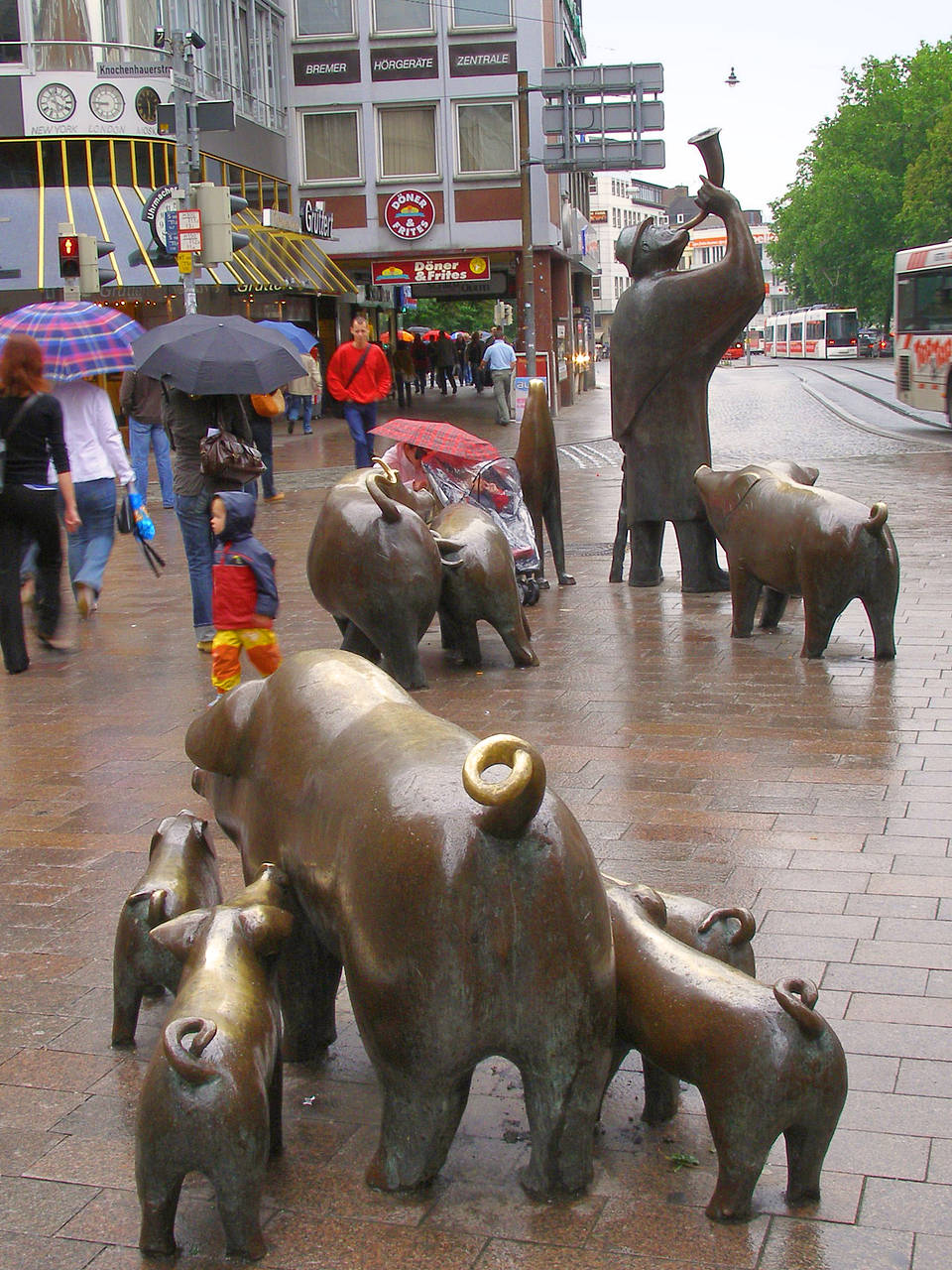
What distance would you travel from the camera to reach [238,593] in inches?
275

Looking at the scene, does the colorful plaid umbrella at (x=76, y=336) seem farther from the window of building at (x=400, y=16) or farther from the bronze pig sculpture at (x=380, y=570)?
the window of building at (x=400, y=16)

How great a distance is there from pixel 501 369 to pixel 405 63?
1106 cm

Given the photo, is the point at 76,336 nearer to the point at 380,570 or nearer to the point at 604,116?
the point at 380,570

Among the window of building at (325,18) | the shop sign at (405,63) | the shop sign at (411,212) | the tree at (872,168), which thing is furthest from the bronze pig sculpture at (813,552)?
the tree at (872,168)

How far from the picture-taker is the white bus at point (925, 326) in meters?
24.0

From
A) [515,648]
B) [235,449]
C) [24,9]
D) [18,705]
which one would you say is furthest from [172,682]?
[24,9]

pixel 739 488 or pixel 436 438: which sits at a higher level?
pixel 436 438

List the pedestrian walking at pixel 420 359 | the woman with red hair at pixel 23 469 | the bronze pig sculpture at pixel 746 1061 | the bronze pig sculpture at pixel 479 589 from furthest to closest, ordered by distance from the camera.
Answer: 1. the pedestrian walking at pixel 420 359
2. the woman with red hair at pixel 23 469
3. the bronze pig sculpture at pixel 479 589
4. the bronze pig sculpture at pixel 746 1061

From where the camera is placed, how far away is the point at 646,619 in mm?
9383

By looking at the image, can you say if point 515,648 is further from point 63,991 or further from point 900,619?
point 63,991

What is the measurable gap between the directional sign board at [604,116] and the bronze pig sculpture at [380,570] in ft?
57.2

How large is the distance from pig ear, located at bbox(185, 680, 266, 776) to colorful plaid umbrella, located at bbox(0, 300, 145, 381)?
6.15m

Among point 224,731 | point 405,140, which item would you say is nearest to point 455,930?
point 224,731

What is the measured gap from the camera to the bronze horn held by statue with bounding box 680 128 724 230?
10133 mm
